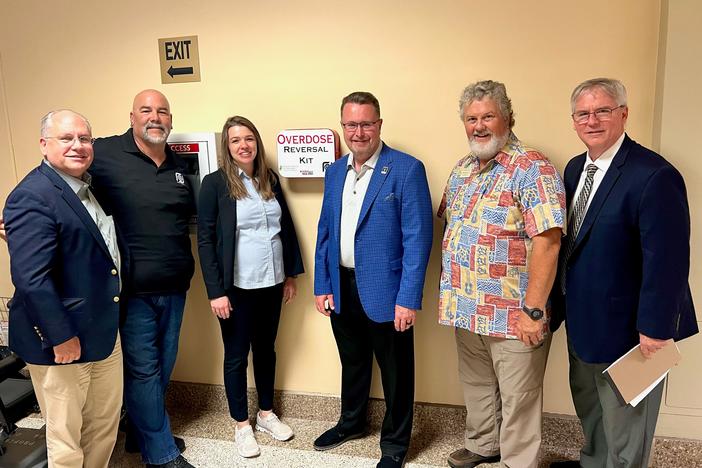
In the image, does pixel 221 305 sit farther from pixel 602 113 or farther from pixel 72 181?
pixel 602 113

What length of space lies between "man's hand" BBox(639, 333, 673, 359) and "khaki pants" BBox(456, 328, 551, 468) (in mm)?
323

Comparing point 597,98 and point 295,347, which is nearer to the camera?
point 597,98

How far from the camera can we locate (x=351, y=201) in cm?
194

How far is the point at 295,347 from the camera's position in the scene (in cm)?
245

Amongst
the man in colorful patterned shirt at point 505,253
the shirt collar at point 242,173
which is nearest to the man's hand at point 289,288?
the shirt collar at point 242,173

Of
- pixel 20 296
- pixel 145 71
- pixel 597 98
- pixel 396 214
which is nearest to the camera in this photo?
pixel 597 98

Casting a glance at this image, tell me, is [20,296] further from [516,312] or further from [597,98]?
[597,98]

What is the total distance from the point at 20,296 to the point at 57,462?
0.63 meters

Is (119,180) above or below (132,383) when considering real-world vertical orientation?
above

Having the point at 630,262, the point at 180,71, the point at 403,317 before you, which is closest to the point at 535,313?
the point at 630,262

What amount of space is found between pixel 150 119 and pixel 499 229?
1445 mm

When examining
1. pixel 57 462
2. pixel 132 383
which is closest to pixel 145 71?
pixel 132 383

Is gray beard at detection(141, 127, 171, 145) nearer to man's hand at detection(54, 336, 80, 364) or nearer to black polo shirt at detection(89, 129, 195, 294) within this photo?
black polo shirt at detection(89, 129, 195, 294)

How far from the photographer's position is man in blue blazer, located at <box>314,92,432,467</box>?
1.85m
